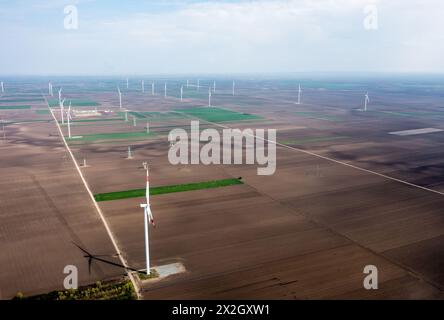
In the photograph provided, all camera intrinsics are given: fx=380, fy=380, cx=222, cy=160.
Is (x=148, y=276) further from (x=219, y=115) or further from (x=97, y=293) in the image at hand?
(x=219, y=115)

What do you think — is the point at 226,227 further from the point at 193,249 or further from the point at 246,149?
the point at 246,149

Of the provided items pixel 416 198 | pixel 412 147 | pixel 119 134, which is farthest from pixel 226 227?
pixel 119 134

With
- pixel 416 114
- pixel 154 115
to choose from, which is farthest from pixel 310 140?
pixel 416 114

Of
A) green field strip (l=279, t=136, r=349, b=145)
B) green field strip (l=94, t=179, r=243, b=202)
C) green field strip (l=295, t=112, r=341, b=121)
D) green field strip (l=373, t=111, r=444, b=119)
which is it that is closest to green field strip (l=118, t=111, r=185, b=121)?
green field strip (l=295, t=112, r=341, b=121)

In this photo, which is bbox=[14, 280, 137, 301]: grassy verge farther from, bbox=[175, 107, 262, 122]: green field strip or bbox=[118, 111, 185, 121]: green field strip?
bbox=[118, 111, 185, 121]: green field strip

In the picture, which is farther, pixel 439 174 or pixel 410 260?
pixel 439 174

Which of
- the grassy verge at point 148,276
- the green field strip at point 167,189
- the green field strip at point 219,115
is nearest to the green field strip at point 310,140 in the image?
the green field strip at point 167,189
